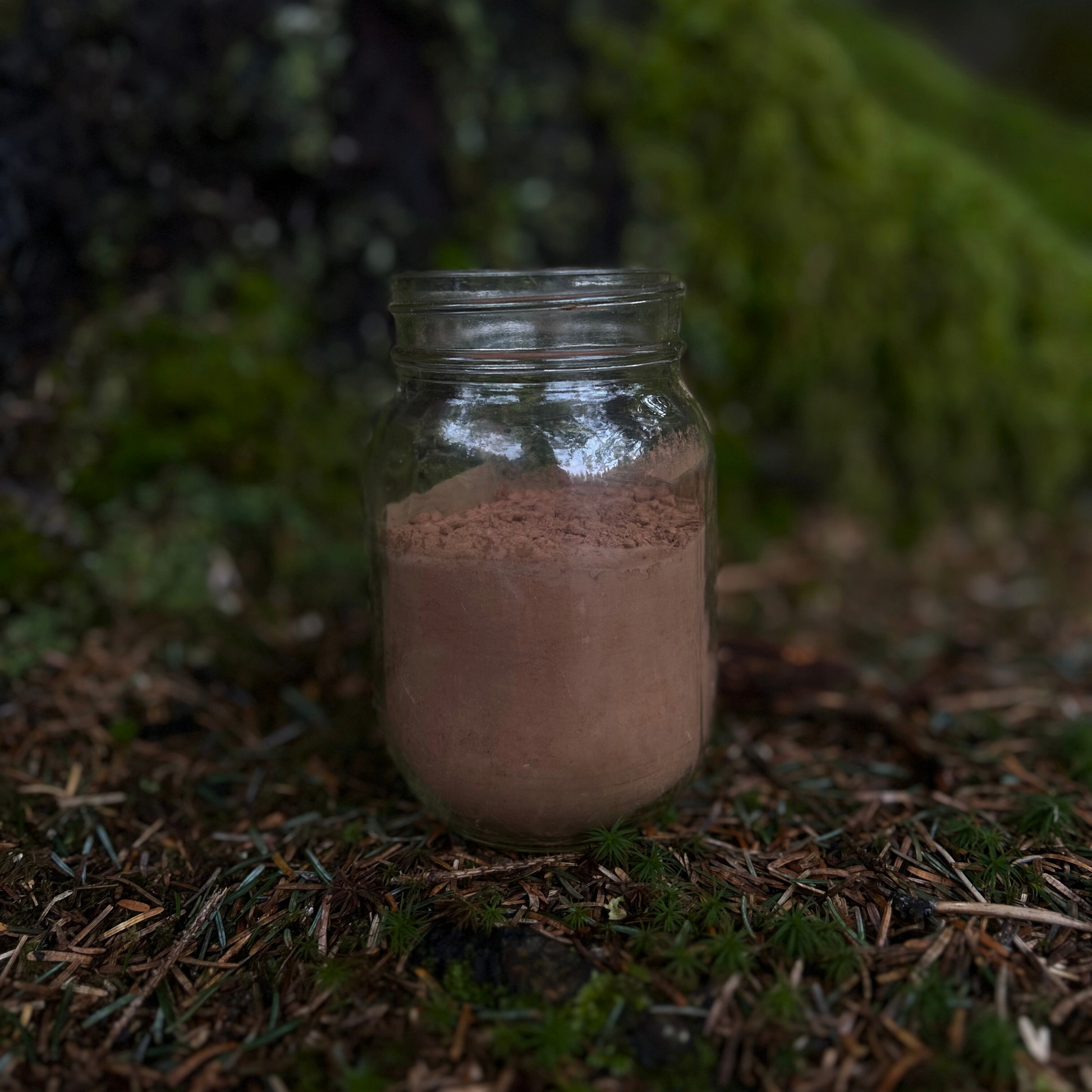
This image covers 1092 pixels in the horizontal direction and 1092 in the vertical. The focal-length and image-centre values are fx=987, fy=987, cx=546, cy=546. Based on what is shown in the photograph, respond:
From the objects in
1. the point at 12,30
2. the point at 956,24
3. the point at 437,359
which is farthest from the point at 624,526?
the point at 956,24

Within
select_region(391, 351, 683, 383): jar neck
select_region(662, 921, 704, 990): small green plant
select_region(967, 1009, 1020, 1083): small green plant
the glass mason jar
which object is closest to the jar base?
the glass mason jar

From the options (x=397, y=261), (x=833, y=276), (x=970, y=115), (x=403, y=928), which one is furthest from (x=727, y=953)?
(x=970, y=115)

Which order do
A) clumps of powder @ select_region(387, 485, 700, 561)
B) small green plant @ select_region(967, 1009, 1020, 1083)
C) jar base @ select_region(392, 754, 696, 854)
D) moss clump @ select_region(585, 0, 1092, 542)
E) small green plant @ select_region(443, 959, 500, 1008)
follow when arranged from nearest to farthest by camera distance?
small green plant @ select_region(967, 1009, 1020, 1083) < small green plant @ select_region(443, 959, 500, 1008) < clumps of powder @ select_region(387, 485, 700, 561) < jar base @ select_region(392, 754, 696, 854) < moss clump @ select_region(585, 0, 1092, 542)

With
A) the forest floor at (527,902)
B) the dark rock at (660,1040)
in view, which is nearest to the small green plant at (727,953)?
the forest floor at (527,902)

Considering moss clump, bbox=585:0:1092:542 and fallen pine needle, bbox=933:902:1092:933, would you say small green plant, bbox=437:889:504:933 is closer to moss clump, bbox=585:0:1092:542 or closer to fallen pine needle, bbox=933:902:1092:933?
fallen pine needle, bbox=933:902:1092:933

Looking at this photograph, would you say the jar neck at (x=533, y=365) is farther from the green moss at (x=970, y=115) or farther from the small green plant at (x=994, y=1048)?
the green moss at (x=970, y=115)

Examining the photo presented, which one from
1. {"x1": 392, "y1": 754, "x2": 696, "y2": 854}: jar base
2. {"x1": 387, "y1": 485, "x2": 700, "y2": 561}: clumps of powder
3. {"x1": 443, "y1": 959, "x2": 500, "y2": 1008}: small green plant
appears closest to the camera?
{"x1": 443, "y1": 959, "x2": 500, "y2": 1008}: small green plant
